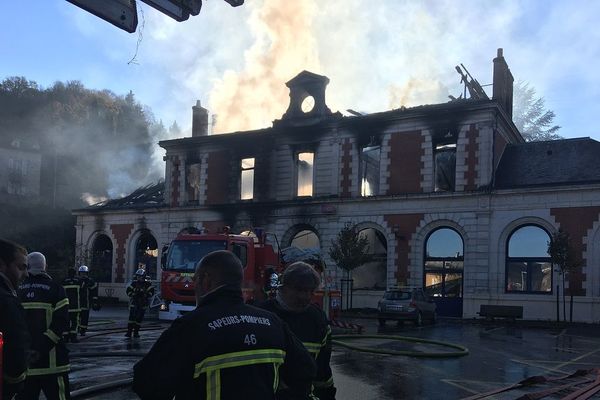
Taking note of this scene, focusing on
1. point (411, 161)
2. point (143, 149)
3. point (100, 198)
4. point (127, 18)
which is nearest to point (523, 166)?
point (411, 161)

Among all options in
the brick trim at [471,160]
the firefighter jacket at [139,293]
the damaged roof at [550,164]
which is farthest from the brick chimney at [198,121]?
the firefighter jacket at [139,293]

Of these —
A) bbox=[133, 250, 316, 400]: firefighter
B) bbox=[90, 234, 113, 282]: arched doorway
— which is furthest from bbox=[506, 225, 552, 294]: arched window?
bbox=[133, 250, 316, 400]: firefighter

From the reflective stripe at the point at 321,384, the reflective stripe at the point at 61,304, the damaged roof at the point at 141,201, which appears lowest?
the reflective stripe at the point at 321,384

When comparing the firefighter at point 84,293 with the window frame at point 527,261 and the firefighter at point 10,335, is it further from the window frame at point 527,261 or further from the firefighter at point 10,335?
the window frame at point 527,261

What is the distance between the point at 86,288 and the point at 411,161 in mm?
17250

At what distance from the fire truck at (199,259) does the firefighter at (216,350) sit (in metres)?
12.3

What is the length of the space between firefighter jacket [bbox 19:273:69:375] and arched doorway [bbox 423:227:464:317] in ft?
73.9

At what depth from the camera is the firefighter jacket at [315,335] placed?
13.2 ft

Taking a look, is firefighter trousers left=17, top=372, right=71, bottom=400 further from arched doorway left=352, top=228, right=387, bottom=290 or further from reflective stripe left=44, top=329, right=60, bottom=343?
arched doorway left=352, top=228, right=387, bottom=290

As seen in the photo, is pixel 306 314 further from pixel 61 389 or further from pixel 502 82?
pixel 502 82

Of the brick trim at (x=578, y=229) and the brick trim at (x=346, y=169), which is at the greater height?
the brick trim at (x=346, y=169)

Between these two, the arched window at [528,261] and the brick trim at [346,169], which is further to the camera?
the brick trim at [346,169]

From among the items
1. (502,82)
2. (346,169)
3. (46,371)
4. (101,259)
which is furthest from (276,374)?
(101,259)

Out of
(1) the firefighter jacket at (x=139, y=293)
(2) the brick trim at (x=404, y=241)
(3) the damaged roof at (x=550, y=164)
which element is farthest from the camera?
(2) the brick trim at (x=404, y=241)
